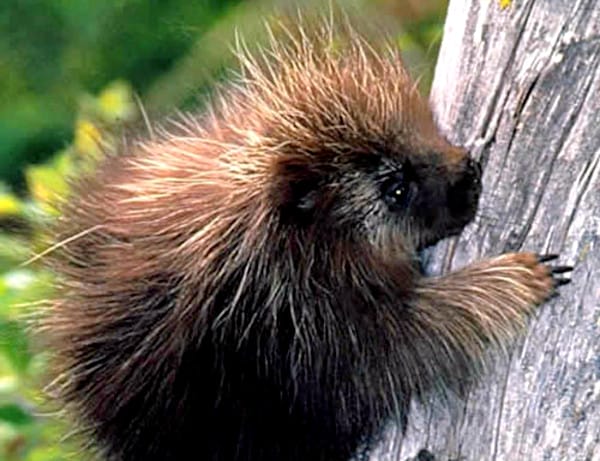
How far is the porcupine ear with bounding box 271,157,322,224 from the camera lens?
2.76 meters

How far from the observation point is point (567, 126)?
2691 mm

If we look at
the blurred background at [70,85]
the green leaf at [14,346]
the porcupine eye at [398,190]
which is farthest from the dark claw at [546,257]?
the green leaf at [14,346]

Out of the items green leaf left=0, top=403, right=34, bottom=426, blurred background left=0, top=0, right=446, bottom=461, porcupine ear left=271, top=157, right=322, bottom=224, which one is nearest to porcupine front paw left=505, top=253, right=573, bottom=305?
porcupine ear left=271, top=157, right=322, bottom=224

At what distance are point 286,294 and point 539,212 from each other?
0.39 m

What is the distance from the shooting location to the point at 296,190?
2770 millimetres

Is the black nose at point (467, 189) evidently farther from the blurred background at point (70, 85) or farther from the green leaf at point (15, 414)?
the green leaf at point (15, 414)

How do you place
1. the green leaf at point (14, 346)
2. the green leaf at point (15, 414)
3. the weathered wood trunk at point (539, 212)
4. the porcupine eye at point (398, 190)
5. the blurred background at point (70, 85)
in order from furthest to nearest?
the green leaf at point (15, 414)
the green leaf at point (14, 346)
the blurred background at point (70, 85)
the porcupine eye at point (398, 190)
the weathered wood trunk at point (539, 212)

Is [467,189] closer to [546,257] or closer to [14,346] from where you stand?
[546,257]

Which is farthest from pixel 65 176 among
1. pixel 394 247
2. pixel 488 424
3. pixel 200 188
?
pixel 488 424

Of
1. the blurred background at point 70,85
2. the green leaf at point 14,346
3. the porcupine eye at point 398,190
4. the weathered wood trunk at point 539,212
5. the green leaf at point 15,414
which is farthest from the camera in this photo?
the green leaf at point 15,414

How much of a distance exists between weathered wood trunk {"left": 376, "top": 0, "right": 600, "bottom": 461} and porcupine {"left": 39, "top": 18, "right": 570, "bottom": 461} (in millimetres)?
37

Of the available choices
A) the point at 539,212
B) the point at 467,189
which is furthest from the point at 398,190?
the point at 539,212

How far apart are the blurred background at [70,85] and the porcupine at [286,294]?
0.62 ft

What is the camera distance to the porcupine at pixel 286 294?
273 centimetres
